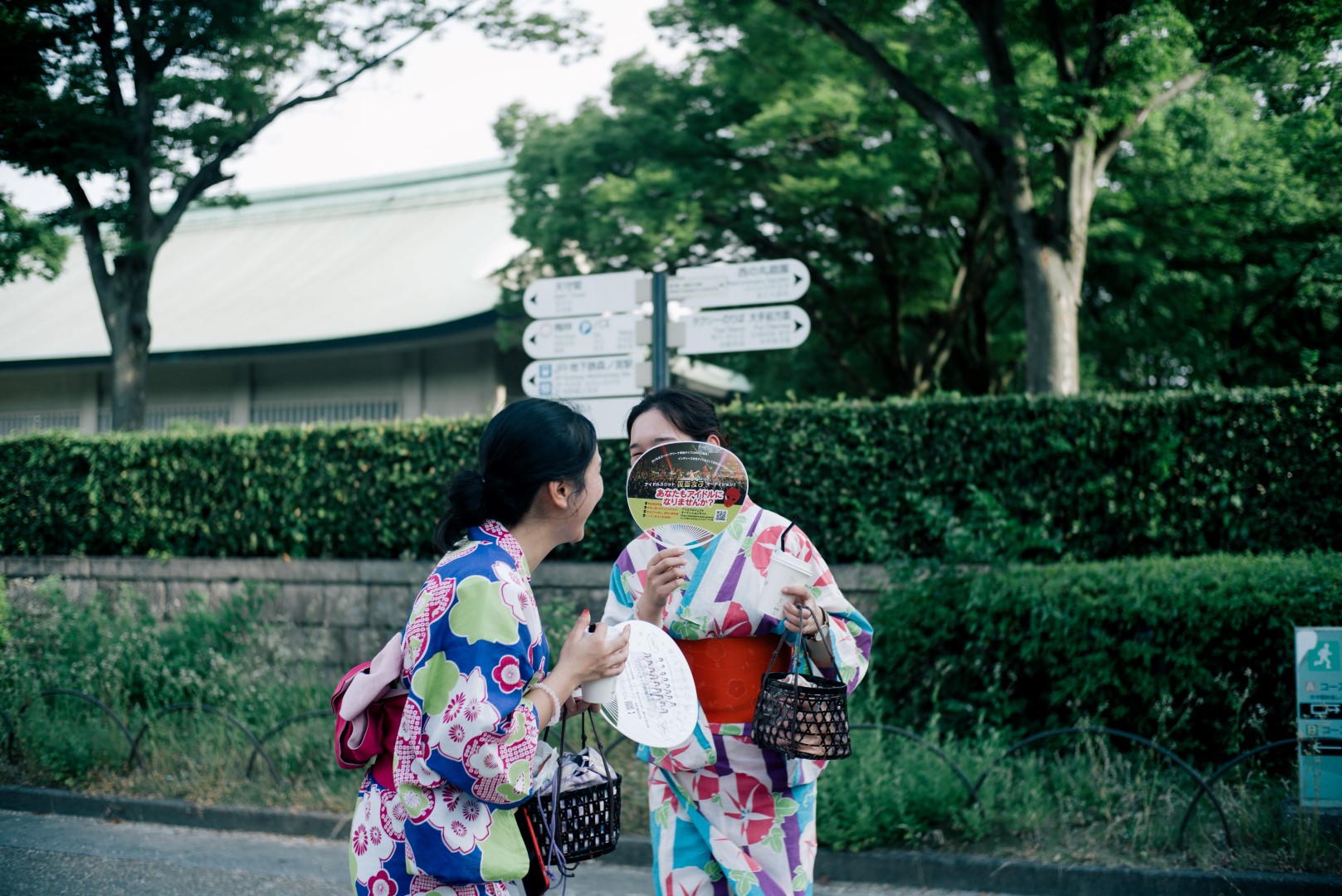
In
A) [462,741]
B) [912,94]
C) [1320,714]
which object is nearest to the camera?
[462,741]

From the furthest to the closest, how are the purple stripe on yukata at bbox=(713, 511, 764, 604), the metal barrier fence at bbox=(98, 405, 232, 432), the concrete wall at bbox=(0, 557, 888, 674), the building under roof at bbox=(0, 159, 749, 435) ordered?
the metal barrier fence at bbox=(98, 405, 232, 432), the building under roof at bbox=(0, 159, 749, 435), the concrete wall at bbox=(0, 557, 888, 674), the purple stripe on yukata at bbox=(713, 511, 764, 604)

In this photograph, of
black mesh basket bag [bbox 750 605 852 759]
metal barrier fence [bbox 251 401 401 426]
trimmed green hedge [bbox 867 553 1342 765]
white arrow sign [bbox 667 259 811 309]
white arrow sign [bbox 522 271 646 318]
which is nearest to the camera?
black mesh basket bag [bbox 750 605 852 759]

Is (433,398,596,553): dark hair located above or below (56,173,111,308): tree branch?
below

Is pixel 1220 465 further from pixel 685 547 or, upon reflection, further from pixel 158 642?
pixel 158 642

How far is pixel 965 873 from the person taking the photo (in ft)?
15.9

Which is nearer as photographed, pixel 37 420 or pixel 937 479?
pixel 937 479

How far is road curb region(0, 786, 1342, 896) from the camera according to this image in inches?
176

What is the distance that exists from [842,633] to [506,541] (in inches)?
43.3

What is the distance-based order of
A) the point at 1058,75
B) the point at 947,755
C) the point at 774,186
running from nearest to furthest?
the point at 947,755
the point at 1058,75
the point at 774,186

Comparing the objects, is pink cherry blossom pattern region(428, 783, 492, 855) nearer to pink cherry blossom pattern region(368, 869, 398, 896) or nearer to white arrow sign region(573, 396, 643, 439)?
pink cherry blossom pattern region(368, 869, 398, 896)

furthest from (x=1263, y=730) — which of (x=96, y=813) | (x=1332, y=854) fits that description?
(x=96, y=813)

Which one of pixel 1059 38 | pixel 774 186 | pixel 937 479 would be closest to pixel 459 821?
pixel 937 479

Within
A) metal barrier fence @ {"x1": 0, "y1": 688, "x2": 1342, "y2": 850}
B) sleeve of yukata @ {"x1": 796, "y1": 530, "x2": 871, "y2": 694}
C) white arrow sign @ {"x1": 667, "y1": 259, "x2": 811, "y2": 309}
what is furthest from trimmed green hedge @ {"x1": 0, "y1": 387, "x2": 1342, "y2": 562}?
sleeve of yukata @ {"x1": 796, "y1": 530, "x2": 871, "y2": 694}

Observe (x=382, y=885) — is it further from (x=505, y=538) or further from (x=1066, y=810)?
(x=1066, y=810)
